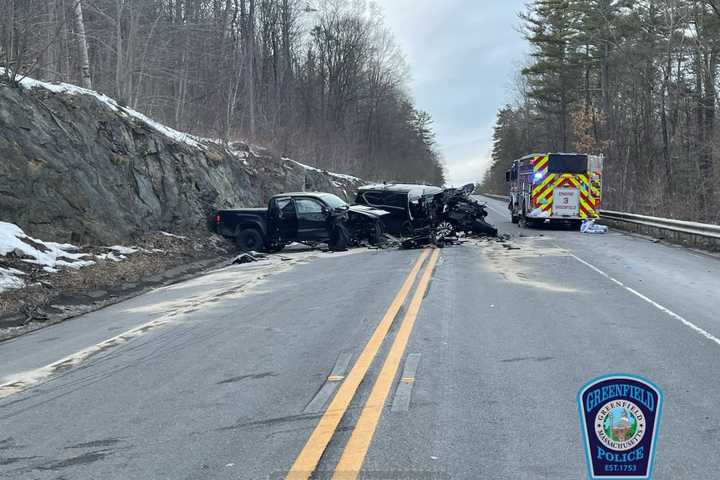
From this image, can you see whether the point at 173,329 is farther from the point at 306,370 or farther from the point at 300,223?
the point at 300,223

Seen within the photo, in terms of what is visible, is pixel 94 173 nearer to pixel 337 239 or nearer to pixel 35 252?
pixel 35 252

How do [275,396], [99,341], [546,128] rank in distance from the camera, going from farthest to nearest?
1. [546,128]
2. [99,341]
3. [275,396]

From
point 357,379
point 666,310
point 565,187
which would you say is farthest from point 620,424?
point 565,187

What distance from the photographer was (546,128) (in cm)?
7038

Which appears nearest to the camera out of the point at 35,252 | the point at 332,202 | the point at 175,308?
the point at 175,308

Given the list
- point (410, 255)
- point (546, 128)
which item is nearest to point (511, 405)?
point (410, 255)

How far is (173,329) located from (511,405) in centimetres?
512

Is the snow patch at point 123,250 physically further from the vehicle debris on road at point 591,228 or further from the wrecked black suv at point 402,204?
the vehicle debris on road at point 591,228

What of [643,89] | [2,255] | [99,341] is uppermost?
[643,89]

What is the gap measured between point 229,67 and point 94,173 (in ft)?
70.4

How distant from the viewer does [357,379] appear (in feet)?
20.4

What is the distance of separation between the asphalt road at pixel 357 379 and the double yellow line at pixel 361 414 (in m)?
0.02

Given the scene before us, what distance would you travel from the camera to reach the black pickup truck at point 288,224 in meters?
20.1

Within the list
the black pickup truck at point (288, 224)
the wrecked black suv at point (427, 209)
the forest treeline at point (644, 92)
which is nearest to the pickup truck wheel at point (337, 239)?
the black pickup truck at point (288, 224)
